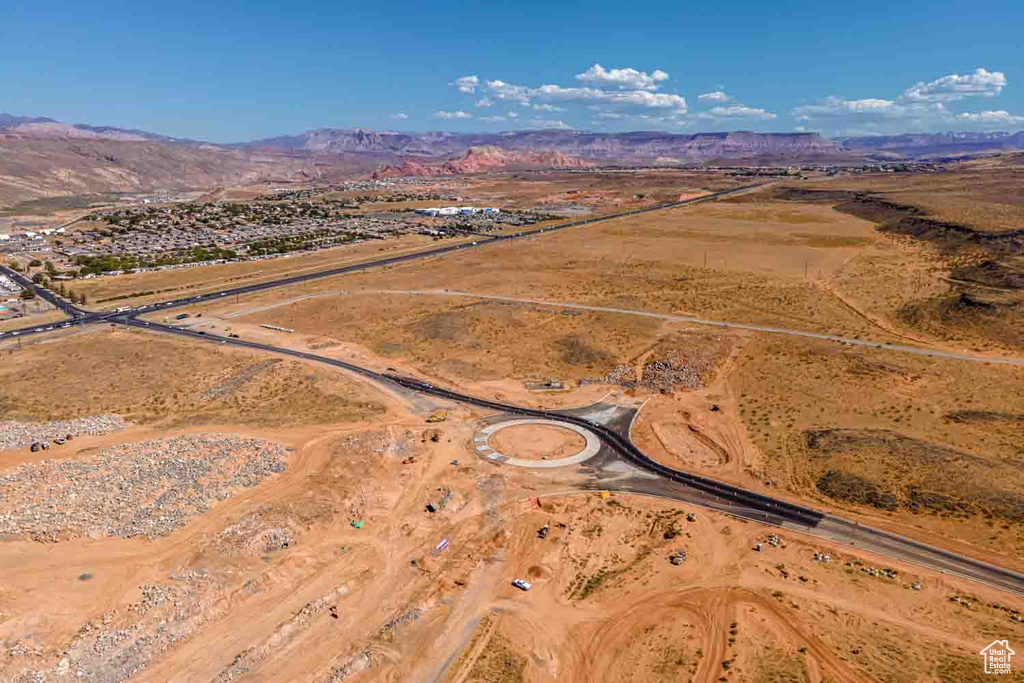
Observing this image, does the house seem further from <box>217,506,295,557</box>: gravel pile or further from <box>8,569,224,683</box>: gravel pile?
<box>8,569,224,683</box>: gravel pile

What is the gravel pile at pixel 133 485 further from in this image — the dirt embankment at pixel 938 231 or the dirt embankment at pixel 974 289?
the dirt embankment at pixel 938 231

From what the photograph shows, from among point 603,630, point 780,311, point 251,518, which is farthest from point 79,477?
point 780,311

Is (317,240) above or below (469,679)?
above

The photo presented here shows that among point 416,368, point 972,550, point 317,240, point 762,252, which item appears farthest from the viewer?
point 317,240

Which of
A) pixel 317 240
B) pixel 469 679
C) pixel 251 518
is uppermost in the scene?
pixel 317 240

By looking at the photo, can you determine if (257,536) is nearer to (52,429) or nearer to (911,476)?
(52,429)

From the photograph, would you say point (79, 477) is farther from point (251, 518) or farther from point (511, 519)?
point (511, 519)

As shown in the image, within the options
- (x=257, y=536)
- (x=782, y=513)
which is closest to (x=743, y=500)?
(x=782, y=513)
